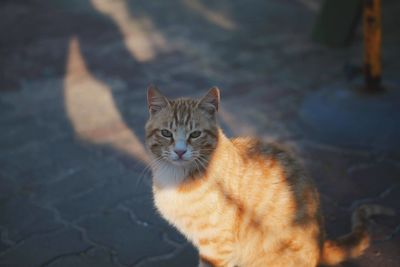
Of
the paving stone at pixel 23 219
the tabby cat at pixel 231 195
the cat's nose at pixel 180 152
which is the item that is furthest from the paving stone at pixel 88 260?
the cat's nose at pixel 180 152

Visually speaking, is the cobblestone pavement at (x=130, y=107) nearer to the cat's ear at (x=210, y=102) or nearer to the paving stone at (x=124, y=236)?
the paving stone at (x=124, y=236)

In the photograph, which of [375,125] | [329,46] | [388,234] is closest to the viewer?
[388,234]

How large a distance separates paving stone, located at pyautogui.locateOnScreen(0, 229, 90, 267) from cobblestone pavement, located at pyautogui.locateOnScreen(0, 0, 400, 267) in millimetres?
11

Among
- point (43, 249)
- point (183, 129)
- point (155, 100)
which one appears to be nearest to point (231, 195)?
point (183, 129)

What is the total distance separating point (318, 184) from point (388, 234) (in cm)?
74

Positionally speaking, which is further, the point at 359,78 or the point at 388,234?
the point at 359,78

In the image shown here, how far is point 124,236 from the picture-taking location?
3.42 metres

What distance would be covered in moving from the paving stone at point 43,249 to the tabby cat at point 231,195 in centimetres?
85

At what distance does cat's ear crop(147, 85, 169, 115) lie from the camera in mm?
2887

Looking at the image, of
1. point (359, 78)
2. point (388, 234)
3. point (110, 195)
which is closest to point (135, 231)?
point (110, 195)

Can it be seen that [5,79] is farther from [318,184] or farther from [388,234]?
[388,234]

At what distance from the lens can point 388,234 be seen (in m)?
3.26

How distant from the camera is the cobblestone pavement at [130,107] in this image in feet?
11.2

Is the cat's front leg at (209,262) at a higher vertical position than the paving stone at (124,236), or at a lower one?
higher
